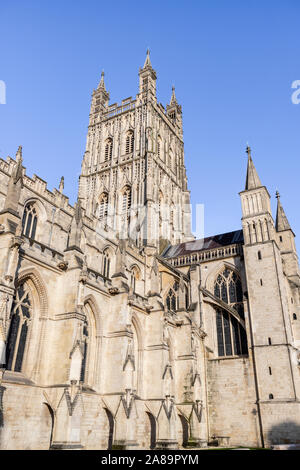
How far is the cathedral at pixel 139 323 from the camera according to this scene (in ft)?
49.1

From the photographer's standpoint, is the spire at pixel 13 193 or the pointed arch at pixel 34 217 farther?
the pointed arch at pixel 34 217

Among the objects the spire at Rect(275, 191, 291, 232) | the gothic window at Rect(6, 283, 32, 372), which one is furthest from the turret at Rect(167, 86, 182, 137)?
the gothic window at Rect(6, 283, 32, 372)

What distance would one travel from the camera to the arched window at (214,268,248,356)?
28.2 metres

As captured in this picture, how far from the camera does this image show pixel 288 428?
74.5ft

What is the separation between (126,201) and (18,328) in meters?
27.7

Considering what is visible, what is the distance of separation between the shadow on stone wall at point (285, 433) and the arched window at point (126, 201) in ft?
79.0

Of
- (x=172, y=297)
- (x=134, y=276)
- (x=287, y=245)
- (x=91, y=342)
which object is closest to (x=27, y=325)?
(x=91, y=342)

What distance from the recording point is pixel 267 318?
26203 millimetres

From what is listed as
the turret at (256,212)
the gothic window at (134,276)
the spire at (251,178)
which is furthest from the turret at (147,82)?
the gothic window at (134,276)

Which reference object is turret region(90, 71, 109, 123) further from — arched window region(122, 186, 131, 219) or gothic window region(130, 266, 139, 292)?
gothic window region(130, 266, 139, 292)

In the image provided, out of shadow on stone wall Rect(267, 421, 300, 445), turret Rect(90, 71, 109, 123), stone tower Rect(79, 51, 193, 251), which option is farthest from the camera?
turret Rect(90, 71, 109, 123)

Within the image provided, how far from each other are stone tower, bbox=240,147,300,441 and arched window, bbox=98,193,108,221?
1675 centimetres

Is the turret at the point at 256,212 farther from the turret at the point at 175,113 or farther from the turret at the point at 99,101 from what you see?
the turret at the point at 99,101

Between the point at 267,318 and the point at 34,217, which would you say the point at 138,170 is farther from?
the point at 267,318
